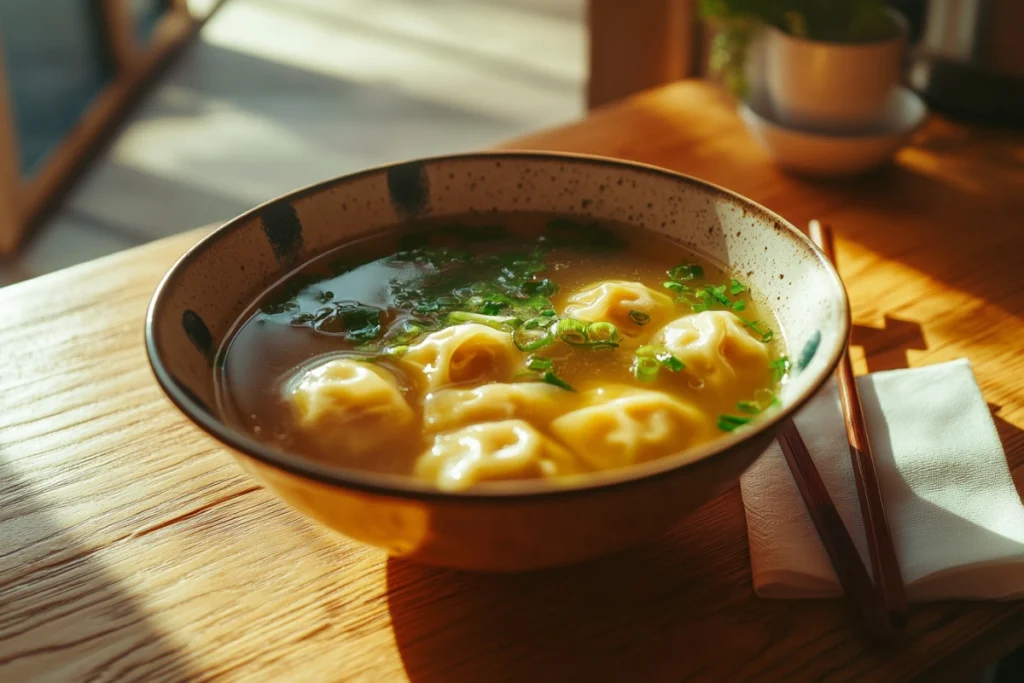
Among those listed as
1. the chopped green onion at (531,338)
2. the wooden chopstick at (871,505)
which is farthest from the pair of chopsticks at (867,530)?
the chopped green onion at (531,338)

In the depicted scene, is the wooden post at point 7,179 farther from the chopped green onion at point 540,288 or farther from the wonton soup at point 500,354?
the chopped green onion at point 540,288

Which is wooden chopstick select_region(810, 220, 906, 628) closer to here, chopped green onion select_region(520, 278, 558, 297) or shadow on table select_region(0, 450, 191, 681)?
chopped green onion select_region(520, 278, 558, 297)

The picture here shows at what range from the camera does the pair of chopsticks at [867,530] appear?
1.05 meters

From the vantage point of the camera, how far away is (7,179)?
418 cm

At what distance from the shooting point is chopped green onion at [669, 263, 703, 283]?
1424 mm

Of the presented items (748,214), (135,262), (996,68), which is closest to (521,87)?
(996,68)

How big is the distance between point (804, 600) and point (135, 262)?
1.32m

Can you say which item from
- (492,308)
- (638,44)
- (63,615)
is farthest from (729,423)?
(638,44)

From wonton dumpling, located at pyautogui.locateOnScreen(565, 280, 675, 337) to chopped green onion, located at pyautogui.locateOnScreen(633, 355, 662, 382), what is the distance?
6 cm

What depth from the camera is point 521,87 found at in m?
5.96

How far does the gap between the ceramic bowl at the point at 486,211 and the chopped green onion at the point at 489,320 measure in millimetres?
207

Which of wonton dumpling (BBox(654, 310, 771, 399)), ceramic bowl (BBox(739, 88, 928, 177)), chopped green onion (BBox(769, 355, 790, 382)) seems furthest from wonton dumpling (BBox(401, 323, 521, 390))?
ceramic bowl (BBox(739, 88, 928, 177))

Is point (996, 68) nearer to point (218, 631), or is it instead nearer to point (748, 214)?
point (748, 214)

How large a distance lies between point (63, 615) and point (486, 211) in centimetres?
80
